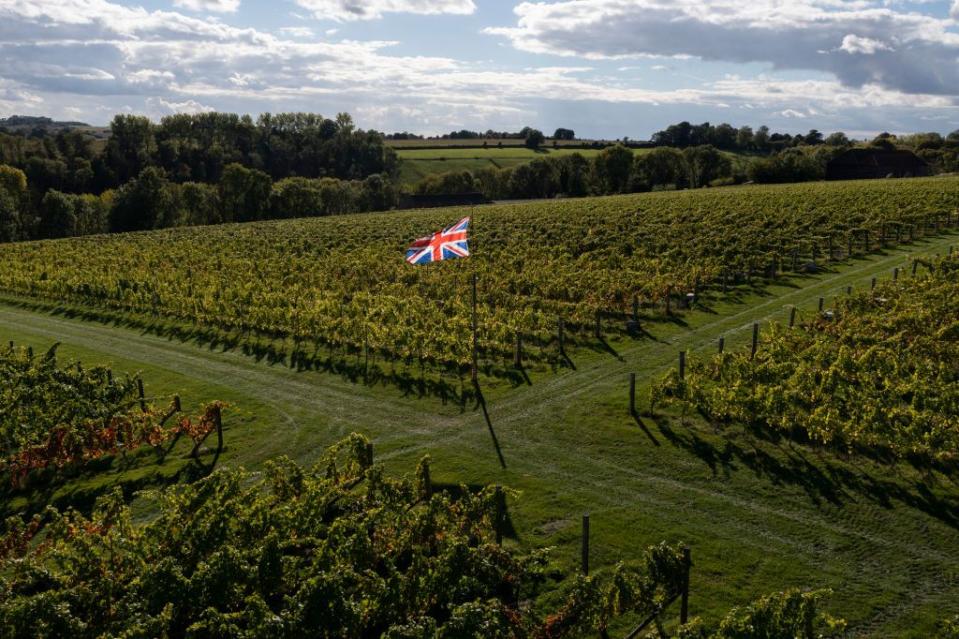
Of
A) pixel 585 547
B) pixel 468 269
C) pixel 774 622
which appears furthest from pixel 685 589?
pixel 468 269

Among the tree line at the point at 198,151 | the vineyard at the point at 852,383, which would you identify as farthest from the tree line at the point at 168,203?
the vineyard at the point at 852,383

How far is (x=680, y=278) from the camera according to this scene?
132 feet

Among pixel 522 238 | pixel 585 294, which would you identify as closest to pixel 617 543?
pixel 585 294

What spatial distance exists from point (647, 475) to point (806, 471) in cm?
437

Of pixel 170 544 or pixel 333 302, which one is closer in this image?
pixel 170 544

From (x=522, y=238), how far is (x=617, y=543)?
47097 mm

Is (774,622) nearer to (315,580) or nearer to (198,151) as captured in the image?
(315,580)

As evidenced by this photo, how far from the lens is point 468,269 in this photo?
154 feet

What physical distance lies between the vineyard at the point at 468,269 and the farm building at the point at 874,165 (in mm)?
41468

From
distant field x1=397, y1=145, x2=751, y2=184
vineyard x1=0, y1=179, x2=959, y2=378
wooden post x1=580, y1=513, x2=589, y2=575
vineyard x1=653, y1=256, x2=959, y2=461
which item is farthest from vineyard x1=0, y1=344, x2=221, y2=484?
distant field x1=397, y1=145, x2=751, y2=184

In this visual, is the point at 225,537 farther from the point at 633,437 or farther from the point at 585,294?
the point at 585,294

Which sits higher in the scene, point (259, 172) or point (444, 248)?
point (259, 172)

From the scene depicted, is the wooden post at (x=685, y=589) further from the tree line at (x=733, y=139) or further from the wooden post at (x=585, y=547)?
the tree line at (x=733, y=139)

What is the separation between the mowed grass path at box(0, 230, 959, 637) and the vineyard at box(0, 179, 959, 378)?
370 cm
